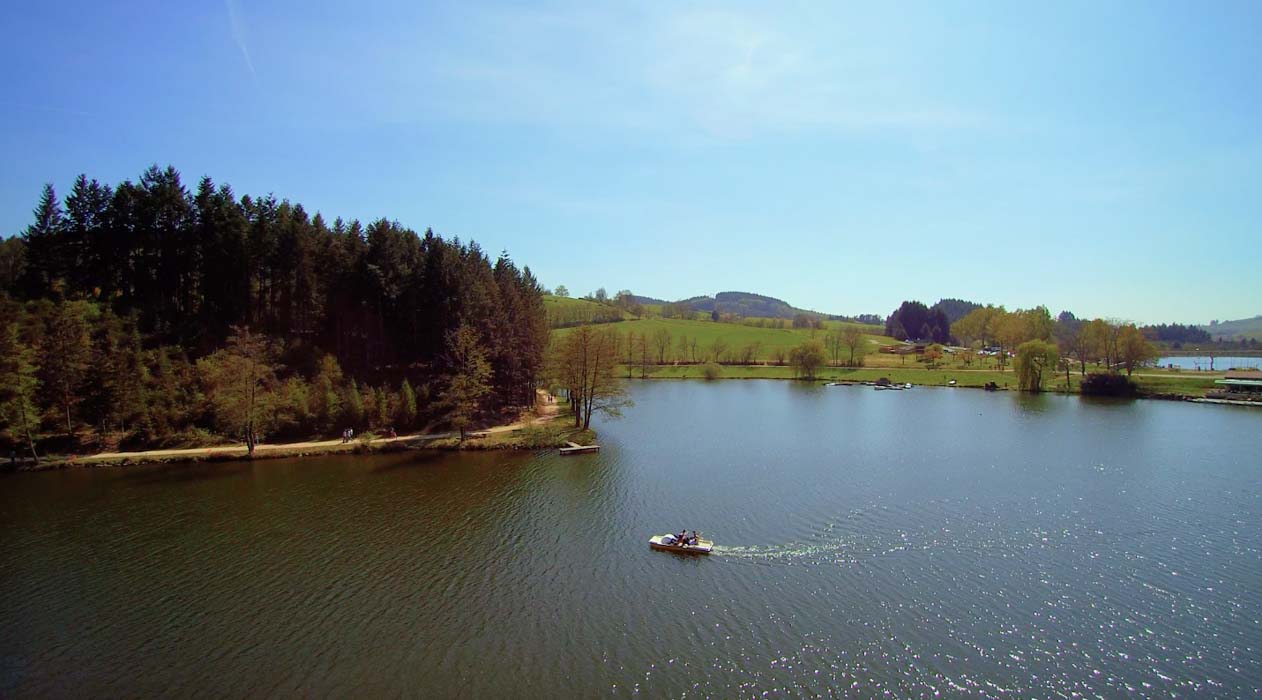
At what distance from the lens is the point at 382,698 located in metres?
18.6

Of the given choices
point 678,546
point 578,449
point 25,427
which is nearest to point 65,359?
point 25,427

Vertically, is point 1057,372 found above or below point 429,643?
above

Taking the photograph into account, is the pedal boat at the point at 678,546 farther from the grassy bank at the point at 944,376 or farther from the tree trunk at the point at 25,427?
the grassy bank at the point at 944,376

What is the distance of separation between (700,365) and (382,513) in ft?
350

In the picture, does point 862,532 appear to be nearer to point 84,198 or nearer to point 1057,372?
point 84,198

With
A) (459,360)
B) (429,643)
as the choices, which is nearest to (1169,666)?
(429,643)

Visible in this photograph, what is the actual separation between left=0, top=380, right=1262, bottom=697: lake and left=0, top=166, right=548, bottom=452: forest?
6385 mm

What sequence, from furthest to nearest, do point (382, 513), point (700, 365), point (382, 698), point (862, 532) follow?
1. point (700, 365)
2. point (382, 513)
3. point (862, 532)
4. point (382, 698)

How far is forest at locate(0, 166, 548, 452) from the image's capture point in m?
46.8

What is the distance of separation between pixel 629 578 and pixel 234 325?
51470 mm

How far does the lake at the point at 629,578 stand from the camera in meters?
20.1

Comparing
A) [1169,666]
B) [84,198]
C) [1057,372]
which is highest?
[84,198]

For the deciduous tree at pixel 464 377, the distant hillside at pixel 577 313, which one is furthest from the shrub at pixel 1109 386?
the distant hillside at pixel 577 313

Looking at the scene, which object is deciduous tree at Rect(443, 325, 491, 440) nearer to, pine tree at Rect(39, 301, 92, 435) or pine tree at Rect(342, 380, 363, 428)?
pine tree at Rect(342, 380, 363, 428)
